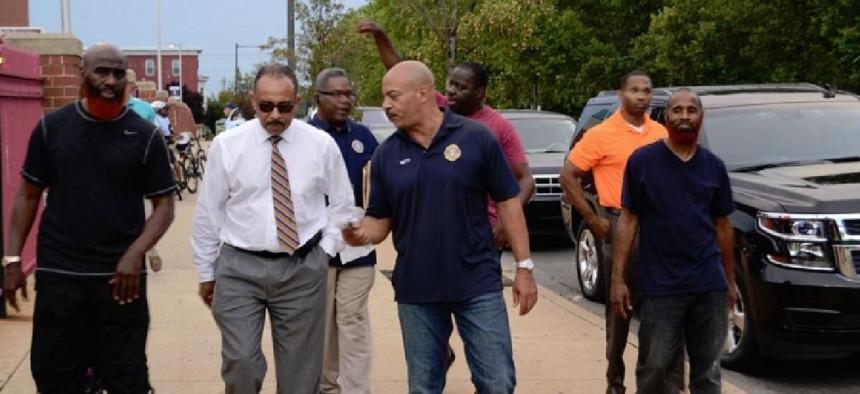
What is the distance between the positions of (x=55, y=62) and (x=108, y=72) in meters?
6.47

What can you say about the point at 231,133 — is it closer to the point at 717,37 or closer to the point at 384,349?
the point at 384,349

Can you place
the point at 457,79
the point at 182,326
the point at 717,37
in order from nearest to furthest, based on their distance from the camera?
the point at 457,79 < the point at 182,326 < the point at 717,37

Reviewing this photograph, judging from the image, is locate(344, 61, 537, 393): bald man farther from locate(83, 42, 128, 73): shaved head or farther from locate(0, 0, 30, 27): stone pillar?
locate(0, 0, 30, 27): stone pillar

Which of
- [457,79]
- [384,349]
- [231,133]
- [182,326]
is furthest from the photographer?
[182,326]

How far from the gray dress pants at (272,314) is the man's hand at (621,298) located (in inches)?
61.6

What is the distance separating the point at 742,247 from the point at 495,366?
10.1ft

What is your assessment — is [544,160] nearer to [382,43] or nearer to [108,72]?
[382,43]

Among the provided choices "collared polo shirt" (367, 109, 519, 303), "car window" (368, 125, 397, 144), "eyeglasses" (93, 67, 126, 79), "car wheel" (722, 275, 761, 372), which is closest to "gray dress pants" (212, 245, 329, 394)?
"collared polo shirt" (367, 109, 519, 303)

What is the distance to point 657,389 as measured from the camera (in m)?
5.94

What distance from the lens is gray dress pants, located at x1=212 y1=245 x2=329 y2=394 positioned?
17.9 feet

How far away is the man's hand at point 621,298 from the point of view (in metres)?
6.27

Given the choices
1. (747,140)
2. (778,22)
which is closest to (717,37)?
(778,22)

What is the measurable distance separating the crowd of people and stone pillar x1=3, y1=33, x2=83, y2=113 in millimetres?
6070

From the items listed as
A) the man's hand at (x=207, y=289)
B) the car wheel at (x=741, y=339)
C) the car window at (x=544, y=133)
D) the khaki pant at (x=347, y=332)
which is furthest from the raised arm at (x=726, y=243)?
the car window at (x=544, y=133)
